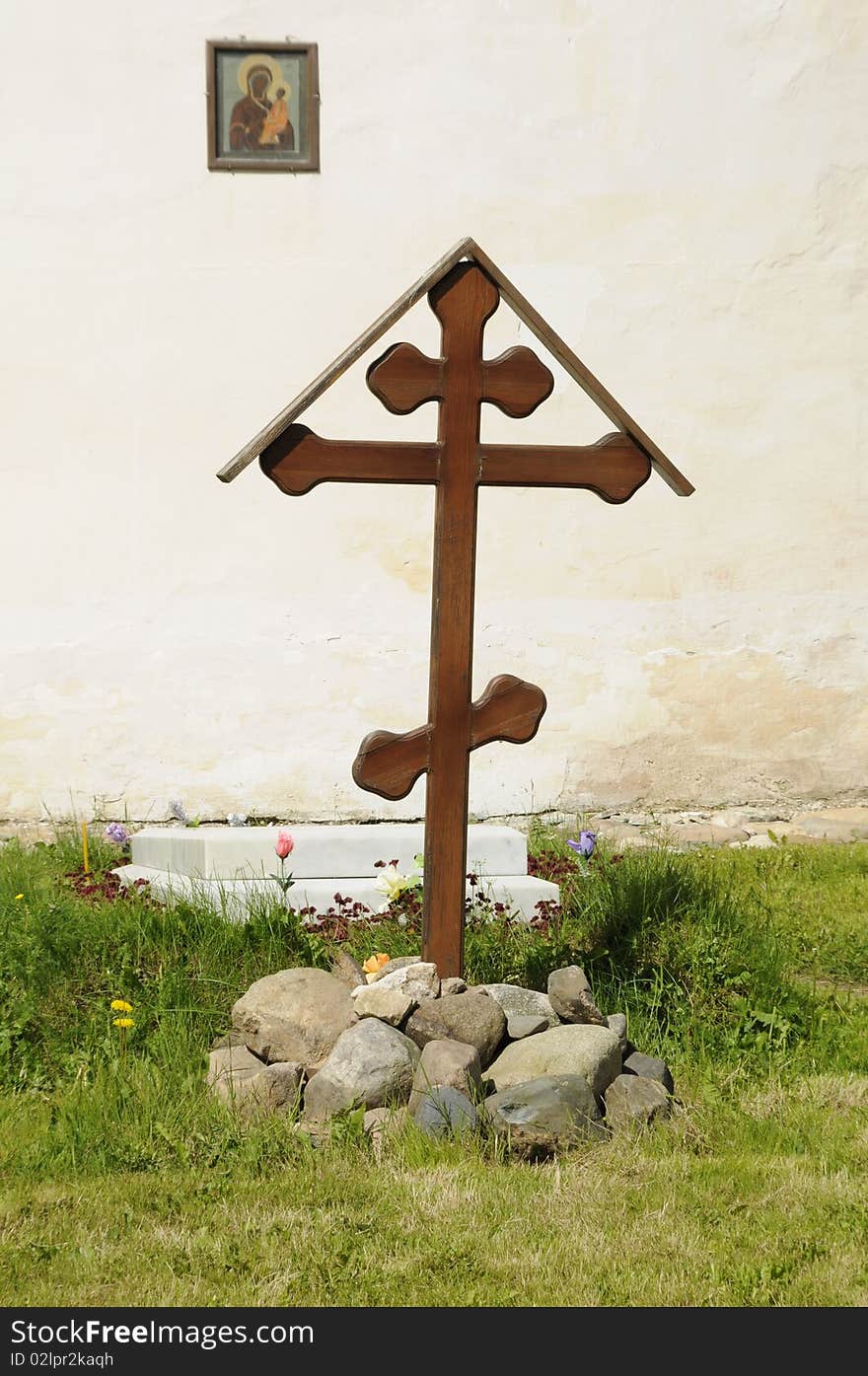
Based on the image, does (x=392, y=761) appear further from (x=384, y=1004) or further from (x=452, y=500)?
(x=452, y=500)

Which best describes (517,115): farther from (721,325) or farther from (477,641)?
(477,641)

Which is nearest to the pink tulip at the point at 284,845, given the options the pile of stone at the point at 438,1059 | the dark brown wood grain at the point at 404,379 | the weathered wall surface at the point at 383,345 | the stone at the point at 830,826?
the pile of stone at the point at 438,1059

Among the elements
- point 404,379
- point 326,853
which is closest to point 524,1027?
point 326,853

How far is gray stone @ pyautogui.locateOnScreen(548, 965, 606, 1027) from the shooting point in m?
4.25

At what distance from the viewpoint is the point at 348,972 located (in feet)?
14.8

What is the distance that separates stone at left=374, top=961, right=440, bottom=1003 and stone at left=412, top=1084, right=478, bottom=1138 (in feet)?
1.27

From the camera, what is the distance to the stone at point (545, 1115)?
12.0 ft

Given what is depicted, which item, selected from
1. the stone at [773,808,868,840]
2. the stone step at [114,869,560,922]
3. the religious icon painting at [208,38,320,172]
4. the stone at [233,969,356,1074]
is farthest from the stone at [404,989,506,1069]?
the religious icon painting at [208,38,320,172]

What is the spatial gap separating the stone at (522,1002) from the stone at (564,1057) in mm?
169

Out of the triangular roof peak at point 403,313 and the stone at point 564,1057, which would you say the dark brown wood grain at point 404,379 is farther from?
the stone at point 564,1057

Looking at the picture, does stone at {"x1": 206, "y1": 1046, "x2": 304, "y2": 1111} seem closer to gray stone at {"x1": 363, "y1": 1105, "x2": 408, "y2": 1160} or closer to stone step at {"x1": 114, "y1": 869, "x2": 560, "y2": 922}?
gray stone at {"x1": 363, "y1": 1105, "x2": 408, "y2": 1160}

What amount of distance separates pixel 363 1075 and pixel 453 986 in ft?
1.64

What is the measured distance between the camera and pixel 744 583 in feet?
26.4

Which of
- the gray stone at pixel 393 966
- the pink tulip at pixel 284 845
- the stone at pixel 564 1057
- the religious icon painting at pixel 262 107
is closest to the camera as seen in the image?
the stone at pixel 564 1057
